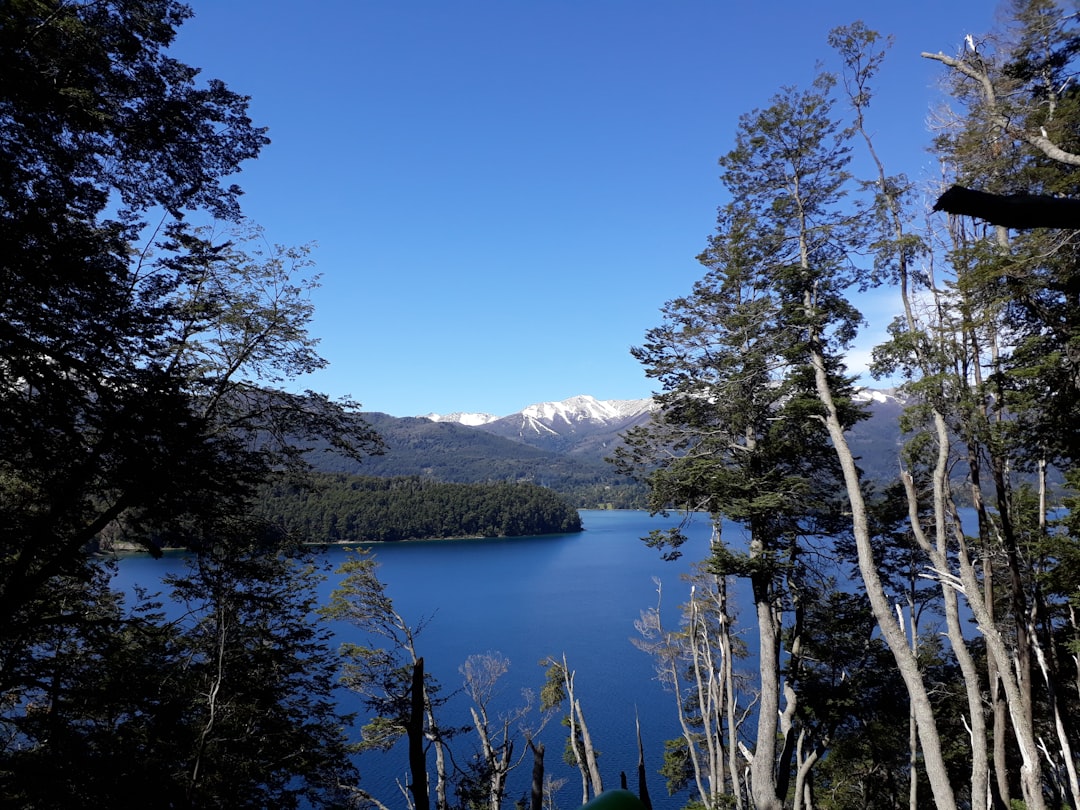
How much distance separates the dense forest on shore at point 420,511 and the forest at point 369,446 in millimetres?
52863

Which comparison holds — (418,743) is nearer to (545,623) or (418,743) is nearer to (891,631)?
(891,631)

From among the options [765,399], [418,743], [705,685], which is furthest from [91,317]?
[705,685]

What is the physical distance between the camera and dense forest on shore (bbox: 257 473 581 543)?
208ft

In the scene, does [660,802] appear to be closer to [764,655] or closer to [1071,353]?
[764,655]

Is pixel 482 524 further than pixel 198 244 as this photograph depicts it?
Yes

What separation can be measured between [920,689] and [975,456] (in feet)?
9.39

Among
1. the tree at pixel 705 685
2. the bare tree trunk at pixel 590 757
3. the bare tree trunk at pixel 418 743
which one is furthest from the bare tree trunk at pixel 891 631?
the bare tree trunk at pixel 418 743

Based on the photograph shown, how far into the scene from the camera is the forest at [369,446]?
3832 mm

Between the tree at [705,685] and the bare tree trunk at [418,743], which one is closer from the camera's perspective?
the bare tree trunk at [418,743]

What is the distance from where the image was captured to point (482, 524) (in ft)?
255

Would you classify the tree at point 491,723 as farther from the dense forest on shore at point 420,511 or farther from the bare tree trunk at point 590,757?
the dense forest on shore at point 420,511

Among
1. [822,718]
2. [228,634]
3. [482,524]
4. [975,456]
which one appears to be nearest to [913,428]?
[975,456]

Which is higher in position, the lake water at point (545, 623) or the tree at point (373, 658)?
the tree at point (373, 658)

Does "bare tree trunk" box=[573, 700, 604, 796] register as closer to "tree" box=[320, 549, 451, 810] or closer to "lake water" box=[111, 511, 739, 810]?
"tree" box=[320, 549, 451, 810]
